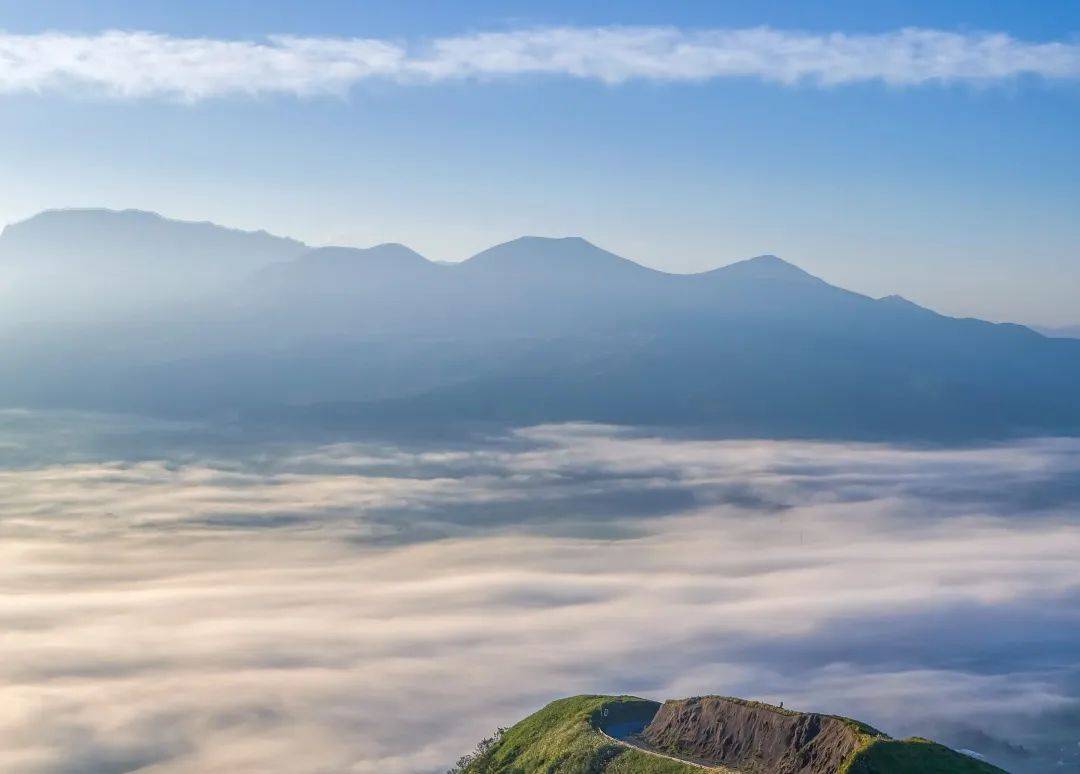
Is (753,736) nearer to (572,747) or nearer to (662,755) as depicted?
(662,755)

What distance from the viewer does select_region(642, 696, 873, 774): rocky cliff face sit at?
9069 cm

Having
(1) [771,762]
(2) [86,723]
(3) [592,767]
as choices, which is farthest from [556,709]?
(2) [86,723]

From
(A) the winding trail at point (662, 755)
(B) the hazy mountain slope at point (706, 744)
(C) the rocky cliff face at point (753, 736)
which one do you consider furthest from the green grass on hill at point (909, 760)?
(A) the winding trail at point (662, 755)

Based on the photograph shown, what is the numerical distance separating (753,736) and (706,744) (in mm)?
4471

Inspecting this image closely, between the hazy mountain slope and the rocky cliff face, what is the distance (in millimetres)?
84

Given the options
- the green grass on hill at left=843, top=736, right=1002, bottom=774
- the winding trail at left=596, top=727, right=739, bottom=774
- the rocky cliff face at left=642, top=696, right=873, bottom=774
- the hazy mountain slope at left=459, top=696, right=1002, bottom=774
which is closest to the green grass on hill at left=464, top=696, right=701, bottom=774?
the hazy mountain slope at left=459, top=696, right=1002, bottom=774

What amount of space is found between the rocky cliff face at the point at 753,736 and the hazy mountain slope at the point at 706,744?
0.28 ft

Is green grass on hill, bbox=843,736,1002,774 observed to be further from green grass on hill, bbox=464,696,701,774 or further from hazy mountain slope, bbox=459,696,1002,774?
green grass on hill, bbox=464,696,701,774

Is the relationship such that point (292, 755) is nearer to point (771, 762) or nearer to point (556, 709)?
point (556, 709)

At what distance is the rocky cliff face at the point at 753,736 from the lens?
90688mm

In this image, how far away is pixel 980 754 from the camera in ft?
654

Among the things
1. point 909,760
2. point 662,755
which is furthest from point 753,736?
point 909,760

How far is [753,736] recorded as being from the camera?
318 feet

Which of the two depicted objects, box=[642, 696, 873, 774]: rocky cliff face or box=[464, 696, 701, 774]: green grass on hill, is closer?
box=[642, 696, 873, 774]: rocky cliff face
